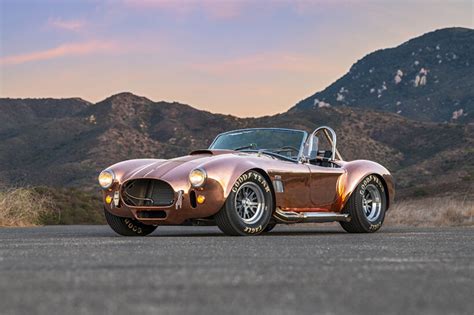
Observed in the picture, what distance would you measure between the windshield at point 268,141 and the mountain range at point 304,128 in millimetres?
30311

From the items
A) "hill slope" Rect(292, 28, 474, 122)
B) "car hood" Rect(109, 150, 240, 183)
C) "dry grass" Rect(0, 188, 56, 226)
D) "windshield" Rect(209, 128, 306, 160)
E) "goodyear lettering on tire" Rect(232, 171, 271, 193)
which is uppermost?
"hill slope" Rect(292, 28, 474, 122)

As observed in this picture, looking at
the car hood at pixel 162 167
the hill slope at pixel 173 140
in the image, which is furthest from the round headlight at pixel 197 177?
the hill slope at pixel 173 140

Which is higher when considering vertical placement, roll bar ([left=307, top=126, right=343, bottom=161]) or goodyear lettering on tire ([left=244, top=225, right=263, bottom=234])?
roll bar ([left=307, top=126, right=343, bottom=161])

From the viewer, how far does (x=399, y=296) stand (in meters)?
3.75

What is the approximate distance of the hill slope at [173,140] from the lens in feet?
205

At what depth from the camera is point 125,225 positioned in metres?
10.9

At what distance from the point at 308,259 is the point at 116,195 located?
16.4 feet

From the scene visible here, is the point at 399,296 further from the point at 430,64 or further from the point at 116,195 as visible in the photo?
the point at 430,64

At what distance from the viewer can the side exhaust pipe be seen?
10508 millimetres

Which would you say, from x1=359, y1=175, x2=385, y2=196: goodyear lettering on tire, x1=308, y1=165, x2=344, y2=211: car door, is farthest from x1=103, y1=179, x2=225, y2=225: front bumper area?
x1=359, y1=175, x2=385, y2=196: goodyear lettering on tire

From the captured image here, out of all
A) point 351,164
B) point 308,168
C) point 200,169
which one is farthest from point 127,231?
point 351,164

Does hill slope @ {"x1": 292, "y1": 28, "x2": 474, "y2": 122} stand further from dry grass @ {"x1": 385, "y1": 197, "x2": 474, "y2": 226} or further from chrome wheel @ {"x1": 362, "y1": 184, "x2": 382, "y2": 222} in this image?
chrome wheel @ {"x1": 362, "y1": 184, "x2": 382, "y2": 222}

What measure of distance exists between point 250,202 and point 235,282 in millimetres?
6022

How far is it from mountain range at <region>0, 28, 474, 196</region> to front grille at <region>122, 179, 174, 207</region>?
3255 centimetres
